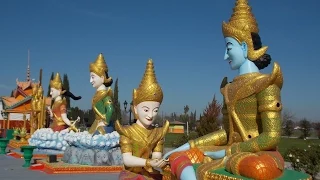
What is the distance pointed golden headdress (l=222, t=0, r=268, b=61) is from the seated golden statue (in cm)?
101

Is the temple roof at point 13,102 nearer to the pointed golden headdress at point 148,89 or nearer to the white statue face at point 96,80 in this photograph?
the white statue face at point 96,80

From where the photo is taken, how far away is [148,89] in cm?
411

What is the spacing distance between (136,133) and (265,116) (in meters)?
1.41

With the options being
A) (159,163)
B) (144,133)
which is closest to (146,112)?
(144,133)

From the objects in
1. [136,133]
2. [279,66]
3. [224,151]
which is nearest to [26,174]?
[136,133]

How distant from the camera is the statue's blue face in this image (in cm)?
397

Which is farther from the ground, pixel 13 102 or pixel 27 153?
pixel 13 102

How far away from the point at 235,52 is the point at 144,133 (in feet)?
4.35

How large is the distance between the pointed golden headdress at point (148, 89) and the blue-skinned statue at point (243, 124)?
65 cm

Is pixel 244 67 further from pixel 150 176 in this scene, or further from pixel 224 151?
pixel 150 176

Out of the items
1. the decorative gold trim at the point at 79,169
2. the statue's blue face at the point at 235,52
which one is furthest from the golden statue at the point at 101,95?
the statue's blue face at the point at 235,52

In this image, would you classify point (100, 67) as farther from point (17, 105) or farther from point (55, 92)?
point (17, 105)

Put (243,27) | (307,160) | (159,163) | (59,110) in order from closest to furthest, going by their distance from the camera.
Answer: (159,163) → (243,27) → (307,160) → (59,110)

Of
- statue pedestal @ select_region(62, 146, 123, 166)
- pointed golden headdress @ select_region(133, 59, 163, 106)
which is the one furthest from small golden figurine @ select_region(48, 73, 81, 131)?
pointed golden headdress @ select_region(133, 59, 163, 106)
